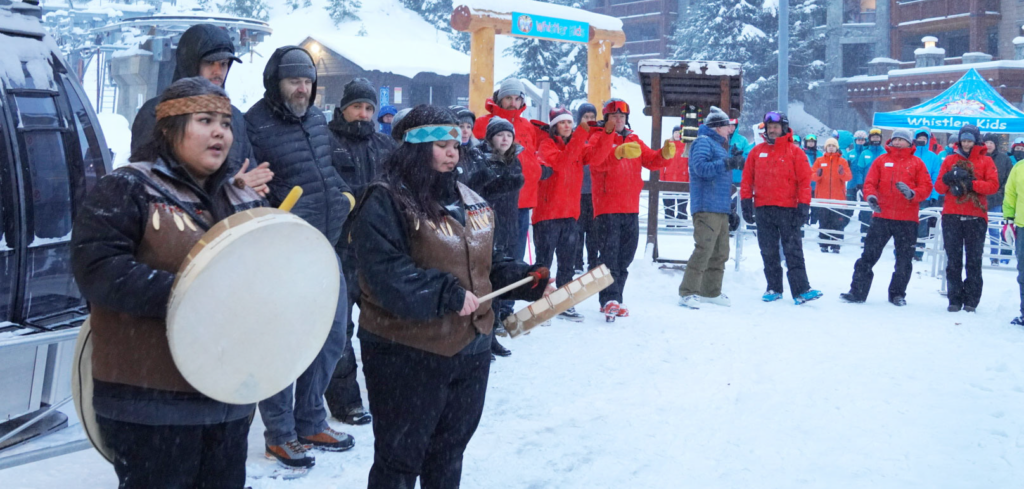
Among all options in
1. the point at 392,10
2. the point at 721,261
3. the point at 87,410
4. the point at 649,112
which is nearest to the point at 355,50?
the point at 392,10

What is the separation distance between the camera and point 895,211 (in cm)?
885

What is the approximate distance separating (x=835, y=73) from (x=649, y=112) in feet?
91.6

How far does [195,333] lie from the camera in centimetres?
211

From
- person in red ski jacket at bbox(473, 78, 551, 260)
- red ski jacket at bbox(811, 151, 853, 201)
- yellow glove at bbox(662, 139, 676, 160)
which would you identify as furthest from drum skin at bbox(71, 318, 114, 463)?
red ski jacket at bbox(811, 151, 853, 201)

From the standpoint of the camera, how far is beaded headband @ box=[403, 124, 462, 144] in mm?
2846

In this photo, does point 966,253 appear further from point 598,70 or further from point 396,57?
point 396,57

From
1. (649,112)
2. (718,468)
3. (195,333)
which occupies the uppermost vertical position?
(649,112)

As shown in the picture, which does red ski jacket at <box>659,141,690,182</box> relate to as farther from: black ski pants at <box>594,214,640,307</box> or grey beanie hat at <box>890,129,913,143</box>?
black ski pants at <box>594,214,640,307</box>

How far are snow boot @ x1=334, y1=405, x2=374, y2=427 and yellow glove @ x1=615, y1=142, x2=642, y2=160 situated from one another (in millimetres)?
3626

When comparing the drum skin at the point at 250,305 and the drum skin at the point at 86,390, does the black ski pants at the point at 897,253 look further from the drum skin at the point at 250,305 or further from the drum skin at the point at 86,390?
the drum skin at the point at 86,390

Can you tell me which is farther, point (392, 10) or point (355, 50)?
point (392, 10)

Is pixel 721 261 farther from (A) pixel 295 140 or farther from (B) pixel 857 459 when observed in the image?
(A) pixel 295 140

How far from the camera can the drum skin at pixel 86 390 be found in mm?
2299

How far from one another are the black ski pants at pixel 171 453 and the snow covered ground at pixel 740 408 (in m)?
1.47
